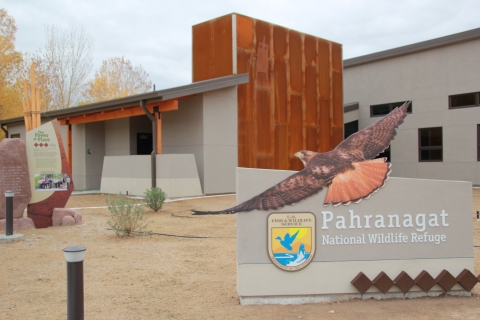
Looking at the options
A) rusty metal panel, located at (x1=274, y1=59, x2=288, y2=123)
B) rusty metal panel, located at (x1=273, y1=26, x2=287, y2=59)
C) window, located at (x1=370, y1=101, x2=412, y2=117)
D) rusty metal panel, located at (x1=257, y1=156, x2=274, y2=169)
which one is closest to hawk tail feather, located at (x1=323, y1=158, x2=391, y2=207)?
rusty metal panel, located at (x1=257, y1=156, x2=274, y2=169)

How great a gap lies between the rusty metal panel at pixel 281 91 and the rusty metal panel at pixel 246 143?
56.7 inches

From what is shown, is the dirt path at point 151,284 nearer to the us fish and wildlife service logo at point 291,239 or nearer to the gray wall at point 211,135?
the us fish and wildlife service logo at point 291,239

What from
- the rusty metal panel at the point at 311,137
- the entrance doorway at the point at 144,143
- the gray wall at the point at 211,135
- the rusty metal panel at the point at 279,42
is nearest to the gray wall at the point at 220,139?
the gray wall at the point at 211,135

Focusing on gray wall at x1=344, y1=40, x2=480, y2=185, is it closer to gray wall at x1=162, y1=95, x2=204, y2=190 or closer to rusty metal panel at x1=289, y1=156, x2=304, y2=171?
rusty metal panel at x1=289, y1=156, x2=304, y2=171

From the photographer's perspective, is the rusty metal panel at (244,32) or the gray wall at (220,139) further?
the rusty metal panel at (244,32)

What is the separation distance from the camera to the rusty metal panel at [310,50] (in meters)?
21.0

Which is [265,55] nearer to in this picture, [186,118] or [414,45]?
[186,118]

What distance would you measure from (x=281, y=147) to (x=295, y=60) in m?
3.94

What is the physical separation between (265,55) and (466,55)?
33.6 feet

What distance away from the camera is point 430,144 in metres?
24.0

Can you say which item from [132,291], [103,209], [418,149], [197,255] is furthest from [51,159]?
[418,149]

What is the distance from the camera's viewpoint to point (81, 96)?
4294cm

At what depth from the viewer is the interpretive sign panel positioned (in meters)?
10.5

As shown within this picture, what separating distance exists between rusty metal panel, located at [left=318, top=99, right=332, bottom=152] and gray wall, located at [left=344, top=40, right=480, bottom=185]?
534 centimetres
